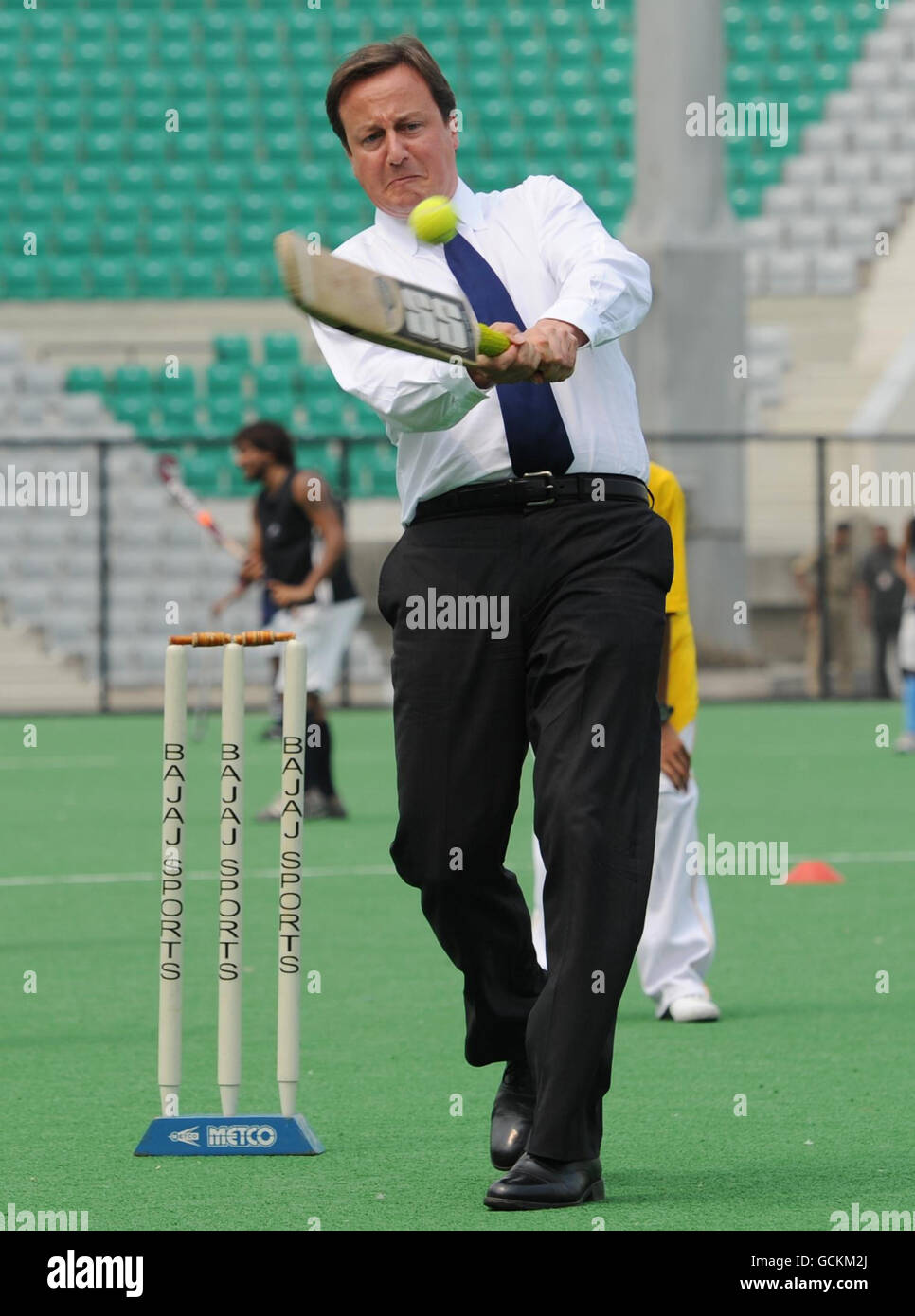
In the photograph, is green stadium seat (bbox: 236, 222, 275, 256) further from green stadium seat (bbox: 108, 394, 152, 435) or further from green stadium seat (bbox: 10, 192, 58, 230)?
green stadium seat (bbox: 108, 394, 152, 435)

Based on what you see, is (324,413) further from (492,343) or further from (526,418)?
(492,343)

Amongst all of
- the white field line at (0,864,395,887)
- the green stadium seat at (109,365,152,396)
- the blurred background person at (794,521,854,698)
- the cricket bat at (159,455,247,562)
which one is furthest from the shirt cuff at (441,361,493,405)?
the green stadium seat at (109,365,152,396)

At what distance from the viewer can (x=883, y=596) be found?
23.9 m

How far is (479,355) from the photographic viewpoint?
4.23 metres

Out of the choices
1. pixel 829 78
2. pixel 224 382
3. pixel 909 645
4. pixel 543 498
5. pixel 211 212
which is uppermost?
pixel 829 78

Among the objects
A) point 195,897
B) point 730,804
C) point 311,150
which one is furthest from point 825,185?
point 195,897

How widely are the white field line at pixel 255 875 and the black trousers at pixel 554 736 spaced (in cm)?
556

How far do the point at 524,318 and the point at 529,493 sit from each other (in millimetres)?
351

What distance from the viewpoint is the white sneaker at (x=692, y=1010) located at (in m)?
7.08

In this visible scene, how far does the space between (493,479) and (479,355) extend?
54 centimetres

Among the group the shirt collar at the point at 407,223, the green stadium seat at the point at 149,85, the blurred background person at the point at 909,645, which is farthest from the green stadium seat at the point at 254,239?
the shirt collar at the point at 407,223

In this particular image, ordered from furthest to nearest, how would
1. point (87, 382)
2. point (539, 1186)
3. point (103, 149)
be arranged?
point (103, 149) → point (87, 382) → point (539, 1186)

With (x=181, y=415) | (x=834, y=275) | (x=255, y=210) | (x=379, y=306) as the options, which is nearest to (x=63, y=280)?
(x=255, y=210)

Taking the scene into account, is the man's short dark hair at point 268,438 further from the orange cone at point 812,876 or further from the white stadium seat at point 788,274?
the white stadium seat at point 788,274
